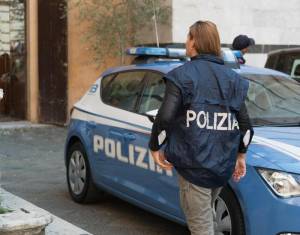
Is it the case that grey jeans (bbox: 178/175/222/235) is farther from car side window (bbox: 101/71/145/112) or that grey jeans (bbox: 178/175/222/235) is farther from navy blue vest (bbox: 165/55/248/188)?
car side window (bbox: 101/71/145/112)

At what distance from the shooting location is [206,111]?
3.76m

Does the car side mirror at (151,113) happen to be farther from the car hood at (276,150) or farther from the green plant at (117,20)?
the green plant at (117,20)

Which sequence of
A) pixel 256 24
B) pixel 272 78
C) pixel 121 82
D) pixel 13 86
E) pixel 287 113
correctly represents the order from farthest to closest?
pixel 13 86 → pixel 256 24 → pixel 121 82 → pixel 272 78 → pixel 287 113

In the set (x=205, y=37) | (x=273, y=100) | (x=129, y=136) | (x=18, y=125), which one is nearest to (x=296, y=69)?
(x=273, y=100)

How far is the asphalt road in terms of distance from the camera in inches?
236

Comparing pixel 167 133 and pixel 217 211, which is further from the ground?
pixel 167 133

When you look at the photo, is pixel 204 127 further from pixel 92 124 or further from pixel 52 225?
pixel 92 124

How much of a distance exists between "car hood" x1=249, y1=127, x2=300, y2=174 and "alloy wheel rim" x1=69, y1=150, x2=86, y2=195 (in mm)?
2430

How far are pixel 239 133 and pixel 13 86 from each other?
434 inches

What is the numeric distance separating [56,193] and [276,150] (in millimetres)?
3518

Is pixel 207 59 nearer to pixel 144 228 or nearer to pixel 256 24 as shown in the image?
pixel 144 228

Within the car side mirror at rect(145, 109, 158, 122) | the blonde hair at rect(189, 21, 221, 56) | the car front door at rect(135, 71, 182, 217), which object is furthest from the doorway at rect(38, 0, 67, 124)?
the blonde hair at rect(189, 21, 221, 56)

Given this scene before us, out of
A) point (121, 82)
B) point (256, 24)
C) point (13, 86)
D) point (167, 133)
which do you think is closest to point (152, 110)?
point (121, 82)

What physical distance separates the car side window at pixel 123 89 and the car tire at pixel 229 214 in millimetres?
1523
